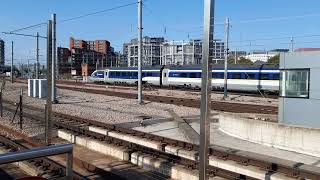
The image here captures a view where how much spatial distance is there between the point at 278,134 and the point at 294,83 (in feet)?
7.66

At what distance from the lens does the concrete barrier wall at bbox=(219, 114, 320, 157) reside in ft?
46.8

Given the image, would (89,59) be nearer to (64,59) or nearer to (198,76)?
(64,59)

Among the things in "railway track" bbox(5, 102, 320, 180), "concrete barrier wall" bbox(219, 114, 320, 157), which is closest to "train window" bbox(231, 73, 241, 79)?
"concrete barrier wall" bbox(219, 114, 320, 157)

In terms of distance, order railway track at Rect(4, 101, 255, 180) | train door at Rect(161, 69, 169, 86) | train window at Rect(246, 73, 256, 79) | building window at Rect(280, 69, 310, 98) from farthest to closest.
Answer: train door at Rect(161, 69, 169, 86), train window at Rect(246, 73, 256, 79), building window at Rect(280, 69, 310, 98), railway track at Rect(4, 101, 255, 180)

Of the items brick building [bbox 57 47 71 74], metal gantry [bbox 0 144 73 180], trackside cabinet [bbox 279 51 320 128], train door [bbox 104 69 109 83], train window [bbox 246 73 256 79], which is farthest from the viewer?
brick building [bbox 57 47 71 74]

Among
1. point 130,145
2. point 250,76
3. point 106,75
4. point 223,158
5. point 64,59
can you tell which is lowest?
point 223,158

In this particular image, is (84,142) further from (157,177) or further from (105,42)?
(105,42)

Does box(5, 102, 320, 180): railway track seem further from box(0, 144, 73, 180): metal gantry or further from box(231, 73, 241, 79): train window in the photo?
box(231, 73, 241, 79): train window

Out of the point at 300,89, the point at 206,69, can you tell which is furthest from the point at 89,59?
the point at 206,69

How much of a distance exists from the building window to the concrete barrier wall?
1697 millimetres

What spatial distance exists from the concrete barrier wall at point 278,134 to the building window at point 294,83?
1.70 metres

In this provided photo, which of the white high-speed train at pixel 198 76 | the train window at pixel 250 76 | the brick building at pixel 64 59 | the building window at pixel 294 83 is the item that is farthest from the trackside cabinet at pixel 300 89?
A: the brick building at pixel 64 59

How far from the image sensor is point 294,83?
16.6m

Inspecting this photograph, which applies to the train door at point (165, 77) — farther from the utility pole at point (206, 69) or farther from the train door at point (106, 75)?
the utility pole at point (206, 69)
